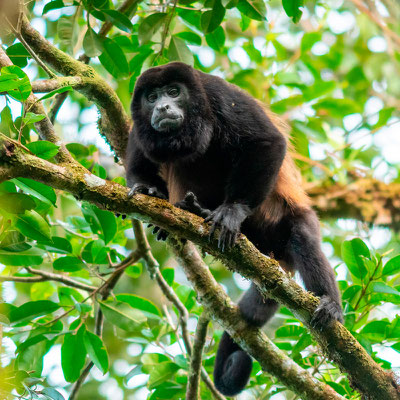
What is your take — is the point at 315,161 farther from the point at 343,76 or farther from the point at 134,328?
the point at 134,328

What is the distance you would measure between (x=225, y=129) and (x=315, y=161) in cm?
250

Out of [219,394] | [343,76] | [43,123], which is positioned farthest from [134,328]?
[343,76]

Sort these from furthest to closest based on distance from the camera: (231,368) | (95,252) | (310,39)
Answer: (310,39)
(231,368)
(95,252)

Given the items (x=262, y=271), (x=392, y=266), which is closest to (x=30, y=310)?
(x=262, y=271)

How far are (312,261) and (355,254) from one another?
0.31m

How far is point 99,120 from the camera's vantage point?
11.5 feet

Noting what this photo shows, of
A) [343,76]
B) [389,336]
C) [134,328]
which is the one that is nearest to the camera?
[389,336]

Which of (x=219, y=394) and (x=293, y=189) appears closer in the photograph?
(x=219, y=394)

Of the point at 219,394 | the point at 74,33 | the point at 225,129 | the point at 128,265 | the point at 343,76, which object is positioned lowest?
the point at 219,394

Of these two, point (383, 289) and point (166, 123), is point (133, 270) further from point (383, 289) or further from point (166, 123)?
point (383, 289)

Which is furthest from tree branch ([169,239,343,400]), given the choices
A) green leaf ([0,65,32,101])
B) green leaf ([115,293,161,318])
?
green leaf ([0,65,32,101])

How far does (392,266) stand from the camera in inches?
113

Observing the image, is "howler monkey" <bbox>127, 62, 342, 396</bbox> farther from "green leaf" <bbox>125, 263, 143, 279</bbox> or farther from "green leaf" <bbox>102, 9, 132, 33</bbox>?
"green leaf" <bbox>102, 9, 132, 33</bbox>

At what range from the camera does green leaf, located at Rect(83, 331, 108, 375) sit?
280 cm
